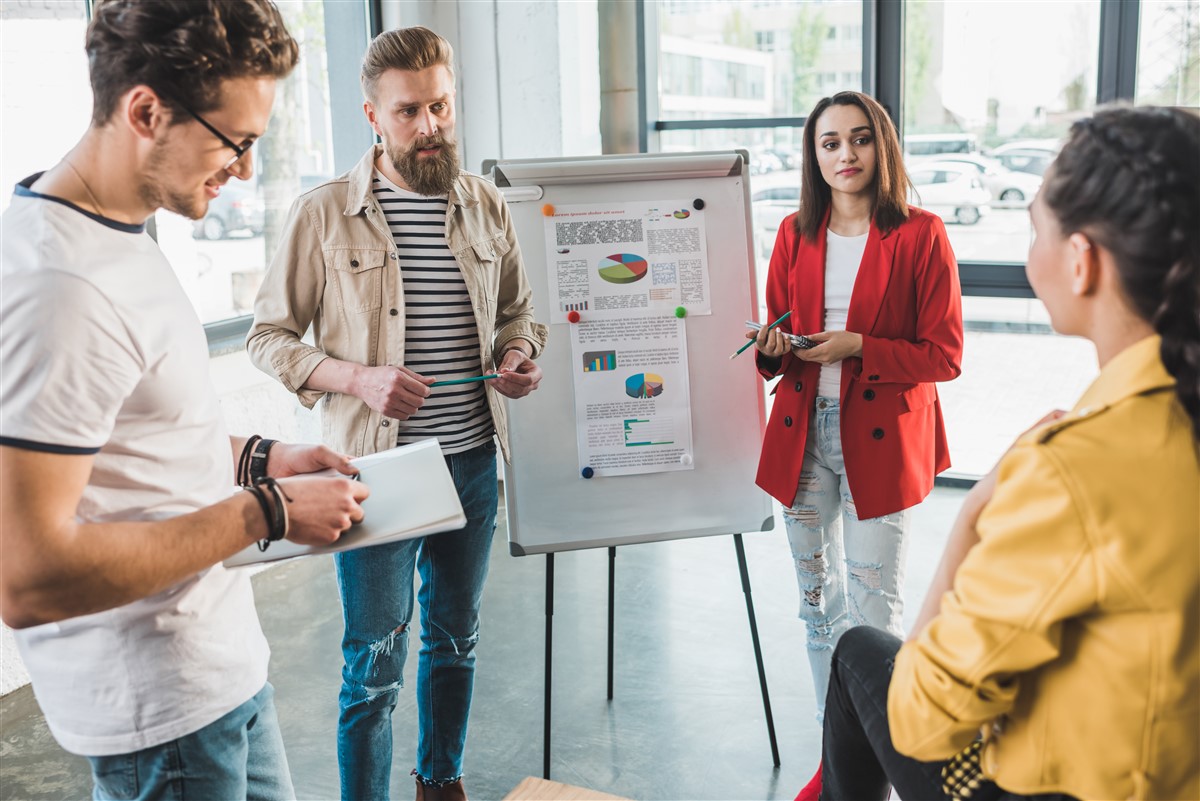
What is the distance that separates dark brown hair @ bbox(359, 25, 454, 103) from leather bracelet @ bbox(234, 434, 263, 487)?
2.76 ft

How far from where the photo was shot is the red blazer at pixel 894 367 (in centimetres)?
228

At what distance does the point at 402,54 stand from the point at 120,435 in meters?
1.11

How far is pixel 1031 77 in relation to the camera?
4.55m

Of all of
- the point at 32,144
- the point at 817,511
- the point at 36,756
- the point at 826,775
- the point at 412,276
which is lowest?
the point at 36,756

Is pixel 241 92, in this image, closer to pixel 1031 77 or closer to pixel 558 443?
pixel 558 443

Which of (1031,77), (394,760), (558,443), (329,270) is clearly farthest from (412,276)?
(1031,77)

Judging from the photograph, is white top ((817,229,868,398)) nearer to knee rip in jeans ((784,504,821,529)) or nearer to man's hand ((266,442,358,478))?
knee rip in jeans ((784,504,821,529))

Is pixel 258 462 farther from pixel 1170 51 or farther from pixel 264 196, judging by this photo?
pixel 1170 51

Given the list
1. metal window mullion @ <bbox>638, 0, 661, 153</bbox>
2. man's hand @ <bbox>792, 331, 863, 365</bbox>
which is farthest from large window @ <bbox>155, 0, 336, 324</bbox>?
man's hand @ <bbox>792, 331, 863, 365</bbox>

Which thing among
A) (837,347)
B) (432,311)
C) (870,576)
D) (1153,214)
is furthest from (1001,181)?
(1153,214)

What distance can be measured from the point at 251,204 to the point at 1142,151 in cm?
369

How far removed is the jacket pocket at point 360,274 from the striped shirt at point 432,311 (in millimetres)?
62

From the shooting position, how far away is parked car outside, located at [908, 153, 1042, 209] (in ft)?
15.3

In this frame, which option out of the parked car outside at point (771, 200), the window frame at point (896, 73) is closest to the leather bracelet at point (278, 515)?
the window frame at point (896, 73)
